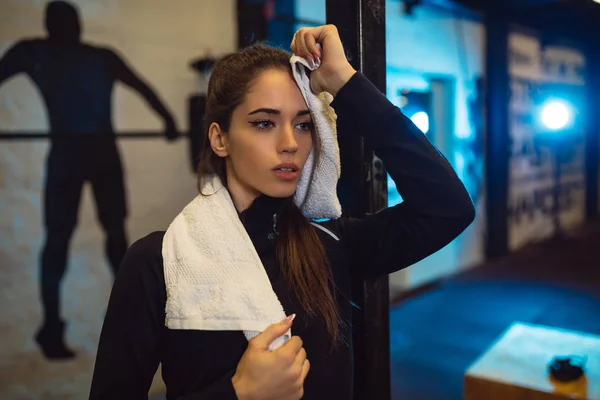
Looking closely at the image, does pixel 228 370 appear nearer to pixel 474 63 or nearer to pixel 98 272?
pixel 98 272

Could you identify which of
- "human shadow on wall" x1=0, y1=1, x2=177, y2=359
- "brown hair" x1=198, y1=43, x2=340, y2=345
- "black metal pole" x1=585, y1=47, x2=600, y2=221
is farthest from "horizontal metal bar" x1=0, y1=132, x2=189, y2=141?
"black metal pole" x1=585, y1=47, x2=600, y2=221

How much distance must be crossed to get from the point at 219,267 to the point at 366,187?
0.42m

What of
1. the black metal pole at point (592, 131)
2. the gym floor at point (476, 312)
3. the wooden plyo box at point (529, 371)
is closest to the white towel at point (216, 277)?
the wooden plyo box at point (529, 371)

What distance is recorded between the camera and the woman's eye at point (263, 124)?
1021 millimetres

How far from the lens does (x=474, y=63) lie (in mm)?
5285

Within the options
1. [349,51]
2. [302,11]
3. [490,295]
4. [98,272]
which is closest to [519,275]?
[490,295]

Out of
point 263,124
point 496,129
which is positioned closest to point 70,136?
point 263,124

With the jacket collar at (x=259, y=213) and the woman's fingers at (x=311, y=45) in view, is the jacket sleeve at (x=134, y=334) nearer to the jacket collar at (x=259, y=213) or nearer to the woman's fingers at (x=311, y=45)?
A: the jacket collar at (x=259, y=213)

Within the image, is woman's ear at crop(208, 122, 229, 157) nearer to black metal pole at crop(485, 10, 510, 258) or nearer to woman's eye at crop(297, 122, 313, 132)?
woman's eye at crop(297, 122, 313, 132)

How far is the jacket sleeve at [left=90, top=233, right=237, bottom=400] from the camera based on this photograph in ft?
3.01

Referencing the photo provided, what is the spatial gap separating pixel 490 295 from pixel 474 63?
7.80 ft

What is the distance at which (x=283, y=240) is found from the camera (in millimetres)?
1087

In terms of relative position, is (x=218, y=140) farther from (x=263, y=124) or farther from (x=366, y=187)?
(x=366, y=187)

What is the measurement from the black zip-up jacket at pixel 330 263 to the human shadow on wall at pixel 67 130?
167cm
